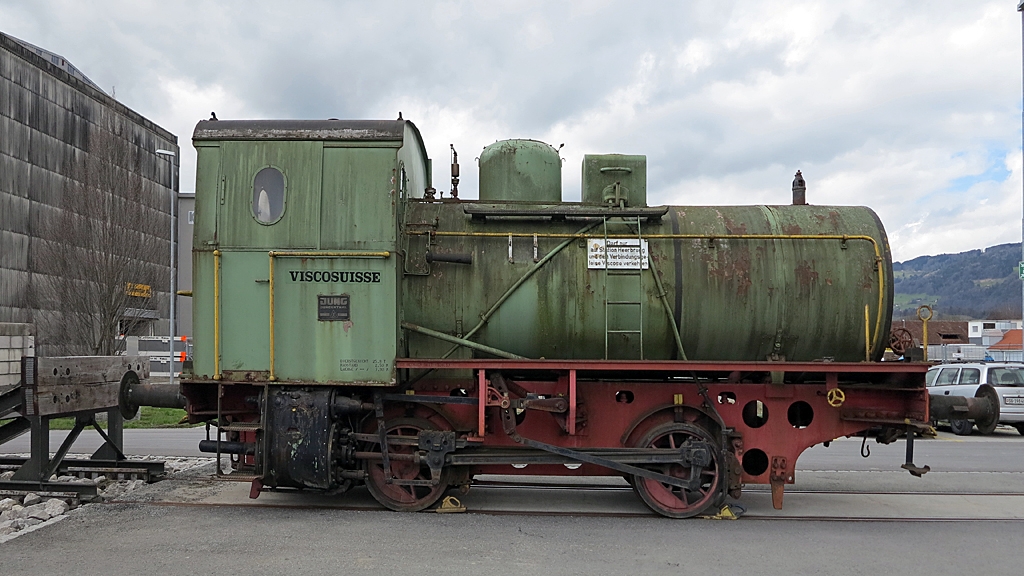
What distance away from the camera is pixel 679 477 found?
23.6ft

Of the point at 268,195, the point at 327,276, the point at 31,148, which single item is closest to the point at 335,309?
the point at 327,276

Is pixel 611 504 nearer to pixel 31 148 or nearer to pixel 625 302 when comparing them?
pixel 625 302

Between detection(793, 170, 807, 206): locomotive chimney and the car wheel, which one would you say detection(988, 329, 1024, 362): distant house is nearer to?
the car wheel

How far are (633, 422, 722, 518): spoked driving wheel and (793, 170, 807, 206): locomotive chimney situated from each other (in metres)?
3.05

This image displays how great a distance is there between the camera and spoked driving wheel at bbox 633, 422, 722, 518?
23.4 ft

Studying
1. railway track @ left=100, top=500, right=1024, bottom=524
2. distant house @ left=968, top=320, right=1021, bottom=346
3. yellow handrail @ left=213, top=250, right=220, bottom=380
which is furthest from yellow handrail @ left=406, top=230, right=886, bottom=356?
distant house @ left=968, top=320, right=1021, bottom=346

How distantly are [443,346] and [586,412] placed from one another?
169cm

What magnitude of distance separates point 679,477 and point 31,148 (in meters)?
31.9

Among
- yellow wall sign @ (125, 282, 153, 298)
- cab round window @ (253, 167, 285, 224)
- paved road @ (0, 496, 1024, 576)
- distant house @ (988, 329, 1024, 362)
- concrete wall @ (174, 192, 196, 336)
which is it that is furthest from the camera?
distant house @ (988, 329, 1024, 362)

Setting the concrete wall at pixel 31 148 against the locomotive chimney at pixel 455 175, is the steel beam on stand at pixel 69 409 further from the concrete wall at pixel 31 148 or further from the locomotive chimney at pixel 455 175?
the concrete wall at pixel 31 148

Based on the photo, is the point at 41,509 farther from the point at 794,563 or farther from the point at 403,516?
the point at 794,563

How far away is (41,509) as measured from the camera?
7105 mm

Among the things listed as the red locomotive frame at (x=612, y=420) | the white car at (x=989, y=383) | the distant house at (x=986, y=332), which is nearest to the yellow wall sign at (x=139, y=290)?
the red locomotive frame at (x=612, y=420)

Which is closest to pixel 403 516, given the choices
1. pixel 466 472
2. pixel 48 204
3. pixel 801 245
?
pixel 466 472
